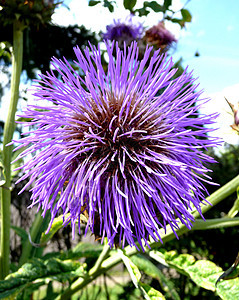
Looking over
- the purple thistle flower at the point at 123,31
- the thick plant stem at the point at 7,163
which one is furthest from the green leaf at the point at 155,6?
the purple thistle flower at the point at 123,31

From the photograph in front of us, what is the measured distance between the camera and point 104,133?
79cm

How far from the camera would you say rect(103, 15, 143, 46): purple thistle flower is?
2020 millimetres

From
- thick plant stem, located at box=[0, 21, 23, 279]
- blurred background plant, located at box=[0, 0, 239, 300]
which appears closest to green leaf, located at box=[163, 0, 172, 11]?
blurred background plant, located at box=[0, 0, 239, 300]

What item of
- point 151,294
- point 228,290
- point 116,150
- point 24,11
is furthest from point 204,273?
point 24,11

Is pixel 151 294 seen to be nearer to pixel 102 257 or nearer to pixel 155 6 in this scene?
pixel 102 257

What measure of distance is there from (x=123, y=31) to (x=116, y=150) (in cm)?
148

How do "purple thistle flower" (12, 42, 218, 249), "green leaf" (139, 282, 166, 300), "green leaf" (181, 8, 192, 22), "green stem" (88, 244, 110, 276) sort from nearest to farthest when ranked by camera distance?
"purple thistle flower" (12, 42, 218, 249)
"green leaf" (139, 282, 166, 300)
"green stem" (88, 244, 110, 276)
"green leaf" (181, 8, 192, 22)

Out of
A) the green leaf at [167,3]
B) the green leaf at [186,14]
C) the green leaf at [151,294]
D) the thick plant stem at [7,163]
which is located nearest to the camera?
the green leaf at [151,294]

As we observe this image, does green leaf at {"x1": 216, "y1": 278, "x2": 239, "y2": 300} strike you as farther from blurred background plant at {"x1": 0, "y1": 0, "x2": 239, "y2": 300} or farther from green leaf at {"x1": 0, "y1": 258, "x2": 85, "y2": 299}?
green leaf at {"x1": 0, "y1": 258, "x2": 85, "y2": 299}

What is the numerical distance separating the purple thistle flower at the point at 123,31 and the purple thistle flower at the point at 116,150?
1.31 metres

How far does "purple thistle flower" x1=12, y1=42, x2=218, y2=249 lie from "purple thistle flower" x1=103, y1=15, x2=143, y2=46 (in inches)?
51.5

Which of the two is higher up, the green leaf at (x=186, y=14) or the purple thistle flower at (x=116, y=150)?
the green leaf at (x=186, y=14)

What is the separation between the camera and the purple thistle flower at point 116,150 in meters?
0.72

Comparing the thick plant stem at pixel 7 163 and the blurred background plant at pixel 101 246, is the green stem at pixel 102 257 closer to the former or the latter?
the blurred background plant at pixel 101 246
